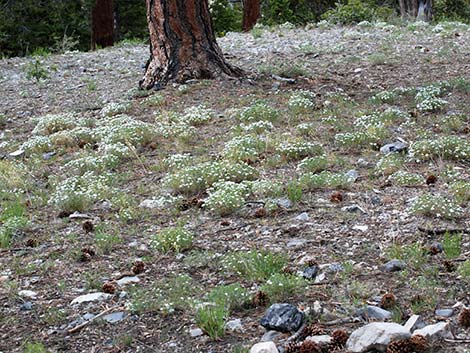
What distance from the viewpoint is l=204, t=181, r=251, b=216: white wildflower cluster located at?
5.79 m

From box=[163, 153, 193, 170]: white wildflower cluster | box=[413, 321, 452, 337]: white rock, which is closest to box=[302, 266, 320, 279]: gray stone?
box=[413, 321, 452, 337]: white rock

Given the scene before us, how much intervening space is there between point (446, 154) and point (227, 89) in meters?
4.20

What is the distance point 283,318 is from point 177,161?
11.5 feet

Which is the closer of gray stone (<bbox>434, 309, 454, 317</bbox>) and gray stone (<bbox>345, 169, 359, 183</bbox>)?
gray stone (<bbox>434, 309, 454, 317</bbox>)

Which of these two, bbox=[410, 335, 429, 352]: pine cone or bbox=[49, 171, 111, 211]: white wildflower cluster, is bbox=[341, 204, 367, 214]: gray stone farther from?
bbox=[49, 171, 111, 211]: white wildflower cluster

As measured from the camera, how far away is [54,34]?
71.7 ft

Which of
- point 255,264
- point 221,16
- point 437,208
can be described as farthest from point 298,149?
point 221,16

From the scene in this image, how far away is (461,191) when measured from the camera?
5.54m

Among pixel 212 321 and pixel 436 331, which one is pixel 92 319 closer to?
pixel 212 321

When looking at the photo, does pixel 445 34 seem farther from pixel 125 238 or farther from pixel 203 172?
pixel 125 238

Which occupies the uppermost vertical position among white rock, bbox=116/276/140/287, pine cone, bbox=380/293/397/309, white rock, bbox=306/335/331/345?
pine cone, bbox=380/293/397/309

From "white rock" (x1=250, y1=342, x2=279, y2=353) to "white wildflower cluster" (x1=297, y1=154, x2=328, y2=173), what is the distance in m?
3.20

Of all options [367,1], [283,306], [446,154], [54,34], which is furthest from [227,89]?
[367,1]

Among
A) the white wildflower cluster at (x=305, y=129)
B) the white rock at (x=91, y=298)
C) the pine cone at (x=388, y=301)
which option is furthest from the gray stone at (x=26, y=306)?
the white wildflower cluster at (x=305, y=129)
